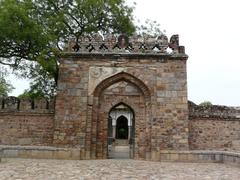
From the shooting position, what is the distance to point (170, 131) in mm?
10172

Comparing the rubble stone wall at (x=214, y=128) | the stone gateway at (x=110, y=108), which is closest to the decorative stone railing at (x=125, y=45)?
the stone gateway at (x=110, y=108)

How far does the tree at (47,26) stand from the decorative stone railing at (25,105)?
118 centimetres

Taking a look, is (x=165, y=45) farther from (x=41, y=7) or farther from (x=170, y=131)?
(x=41, y=7)

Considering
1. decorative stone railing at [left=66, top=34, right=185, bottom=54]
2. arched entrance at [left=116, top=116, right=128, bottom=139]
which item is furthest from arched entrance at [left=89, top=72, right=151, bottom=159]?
arched entrance at [left=116, top=116, right=128, bottom=139]

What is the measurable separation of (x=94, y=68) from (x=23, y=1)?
14.2 feet

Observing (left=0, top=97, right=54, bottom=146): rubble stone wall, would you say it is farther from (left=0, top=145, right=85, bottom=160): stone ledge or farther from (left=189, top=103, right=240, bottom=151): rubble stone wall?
(left=189, top=103, right=240, bottom=151): rubble stone wall

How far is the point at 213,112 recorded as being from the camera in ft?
37.1

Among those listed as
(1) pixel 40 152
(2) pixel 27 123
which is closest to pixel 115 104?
(1) pixel 40 152

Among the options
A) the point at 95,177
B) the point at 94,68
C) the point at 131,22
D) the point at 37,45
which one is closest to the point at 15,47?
the point at 37,45

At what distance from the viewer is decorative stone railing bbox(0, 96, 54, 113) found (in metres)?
10.7

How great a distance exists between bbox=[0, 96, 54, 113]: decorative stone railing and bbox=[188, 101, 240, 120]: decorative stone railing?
5108 mm

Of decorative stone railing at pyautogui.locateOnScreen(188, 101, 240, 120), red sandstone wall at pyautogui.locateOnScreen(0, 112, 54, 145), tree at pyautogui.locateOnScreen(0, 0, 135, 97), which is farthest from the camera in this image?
decorative stone railing at pyautogui.locateOnScreen(188, 101, 240, 120)

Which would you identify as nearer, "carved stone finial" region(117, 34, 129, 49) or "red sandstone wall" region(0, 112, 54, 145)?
"red sandstone wall" region(0, 112, 54, 145)

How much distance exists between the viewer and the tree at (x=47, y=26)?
362 inches
